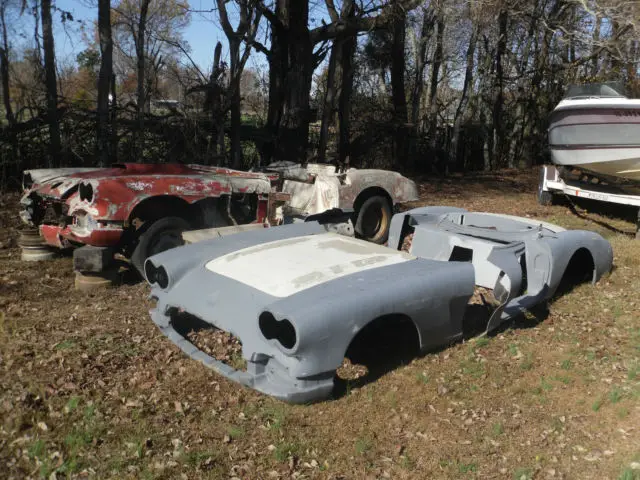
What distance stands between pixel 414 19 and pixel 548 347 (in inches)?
587

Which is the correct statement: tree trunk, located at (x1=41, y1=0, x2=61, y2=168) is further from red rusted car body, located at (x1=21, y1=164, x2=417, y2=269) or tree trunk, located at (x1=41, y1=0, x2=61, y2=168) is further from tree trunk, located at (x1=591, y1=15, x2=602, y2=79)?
tree trunk, located at (x1=591, y1=15, x2=602, y2=79)

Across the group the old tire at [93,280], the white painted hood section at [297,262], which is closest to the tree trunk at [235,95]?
the old tire at [93,280]

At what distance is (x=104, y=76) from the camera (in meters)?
10.6

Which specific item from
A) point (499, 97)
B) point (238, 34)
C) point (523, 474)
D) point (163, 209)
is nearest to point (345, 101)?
point (238, 34)

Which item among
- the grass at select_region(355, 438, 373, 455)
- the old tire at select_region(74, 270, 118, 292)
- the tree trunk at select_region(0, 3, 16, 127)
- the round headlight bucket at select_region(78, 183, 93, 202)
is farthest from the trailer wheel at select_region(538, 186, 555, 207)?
the tree trunk at select_region(0, 3, 16, 127)

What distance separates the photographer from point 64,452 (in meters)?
3.20

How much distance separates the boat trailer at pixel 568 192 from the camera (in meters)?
9.28

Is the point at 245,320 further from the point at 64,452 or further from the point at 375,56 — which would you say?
the point at 375,56

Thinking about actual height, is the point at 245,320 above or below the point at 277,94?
below

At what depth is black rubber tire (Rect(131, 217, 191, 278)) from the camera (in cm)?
604

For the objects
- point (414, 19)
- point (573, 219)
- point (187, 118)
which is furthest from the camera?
point (414, 19)

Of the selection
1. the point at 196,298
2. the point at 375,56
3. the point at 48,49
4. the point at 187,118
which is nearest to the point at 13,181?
the point at 48,49

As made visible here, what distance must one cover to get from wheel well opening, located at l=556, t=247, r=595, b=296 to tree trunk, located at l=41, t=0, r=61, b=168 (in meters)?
9.33

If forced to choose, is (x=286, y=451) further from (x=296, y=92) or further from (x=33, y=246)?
(x=296, y=92)
